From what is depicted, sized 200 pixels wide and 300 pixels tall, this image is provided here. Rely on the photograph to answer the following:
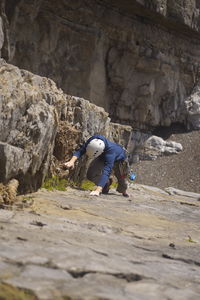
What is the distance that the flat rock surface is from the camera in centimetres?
229

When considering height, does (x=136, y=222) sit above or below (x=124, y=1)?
below

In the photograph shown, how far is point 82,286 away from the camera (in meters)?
2.30

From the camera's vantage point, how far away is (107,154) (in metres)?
8.50

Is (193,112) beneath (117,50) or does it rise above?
beneath

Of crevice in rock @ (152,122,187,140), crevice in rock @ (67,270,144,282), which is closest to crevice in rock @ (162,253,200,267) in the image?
crevice in rock @ (67,270,144,282)

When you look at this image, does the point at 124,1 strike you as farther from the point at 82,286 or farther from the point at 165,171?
the point at 82,286

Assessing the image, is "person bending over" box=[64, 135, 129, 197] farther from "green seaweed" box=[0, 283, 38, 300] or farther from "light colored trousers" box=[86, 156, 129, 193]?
"green seaweed" box=[0, 283, 38, 300]

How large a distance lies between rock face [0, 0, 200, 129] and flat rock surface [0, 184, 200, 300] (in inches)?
758

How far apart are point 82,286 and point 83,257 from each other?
0.65 meters

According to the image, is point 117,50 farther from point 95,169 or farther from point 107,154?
point 107,154

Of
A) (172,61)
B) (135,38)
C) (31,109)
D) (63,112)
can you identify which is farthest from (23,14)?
(31,109)

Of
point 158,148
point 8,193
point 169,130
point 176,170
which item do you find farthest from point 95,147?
point 169,130

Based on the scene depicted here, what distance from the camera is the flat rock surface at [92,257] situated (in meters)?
2.29

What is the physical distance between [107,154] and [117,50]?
22.5 metres
